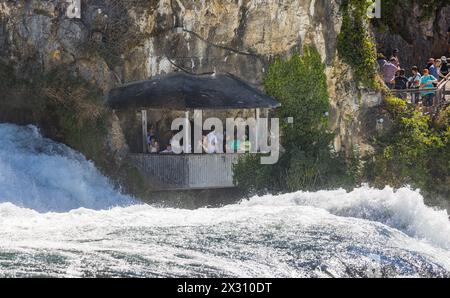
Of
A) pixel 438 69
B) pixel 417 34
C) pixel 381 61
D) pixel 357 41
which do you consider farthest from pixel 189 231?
pixel 417 34

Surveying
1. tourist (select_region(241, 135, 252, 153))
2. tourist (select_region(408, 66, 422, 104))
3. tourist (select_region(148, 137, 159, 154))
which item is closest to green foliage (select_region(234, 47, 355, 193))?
tourist (select_region(241, 135, 252, 153))

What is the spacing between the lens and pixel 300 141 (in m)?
29.9

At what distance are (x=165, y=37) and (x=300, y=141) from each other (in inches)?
164

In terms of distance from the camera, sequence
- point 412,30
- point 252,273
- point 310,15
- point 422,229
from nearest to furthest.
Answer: point 252,273, point 422,229, point 310,15, point 412,30

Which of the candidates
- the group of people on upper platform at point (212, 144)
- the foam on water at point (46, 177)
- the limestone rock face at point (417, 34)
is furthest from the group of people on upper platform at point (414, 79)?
the foam on water at point (46, 177)

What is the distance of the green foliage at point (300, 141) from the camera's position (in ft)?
95.0

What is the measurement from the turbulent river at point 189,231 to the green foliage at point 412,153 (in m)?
4.61

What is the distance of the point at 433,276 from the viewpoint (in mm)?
19922

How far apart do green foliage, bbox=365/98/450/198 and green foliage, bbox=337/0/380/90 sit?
121 cm

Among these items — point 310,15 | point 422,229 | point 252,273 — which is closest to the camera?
point 252,273

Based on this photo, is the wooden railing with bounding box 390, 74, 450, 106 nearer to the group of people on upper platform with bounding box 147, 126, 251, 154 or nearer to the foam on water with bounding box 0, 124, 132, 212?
the group of people on upper platform with bounding box 147, 126, 251, 154

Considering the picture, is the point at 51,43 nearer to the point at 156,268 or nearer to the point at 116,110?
the point at 116,110
